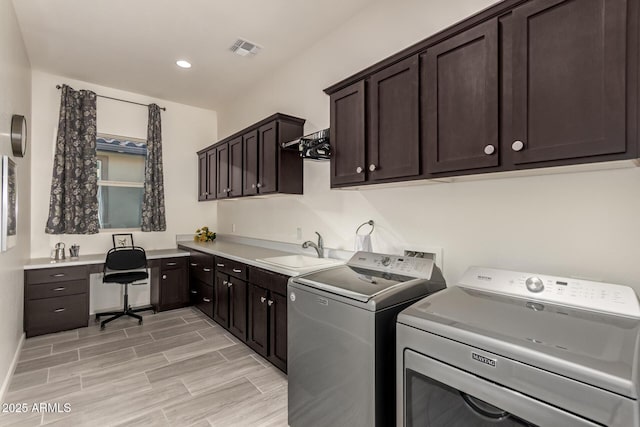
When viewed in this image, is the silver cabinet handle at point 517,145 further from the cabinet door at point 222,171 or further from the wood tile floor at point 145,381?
the cabinet door at point 222,171

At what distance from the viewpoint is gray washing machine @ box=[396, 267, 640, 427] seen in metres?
0.89

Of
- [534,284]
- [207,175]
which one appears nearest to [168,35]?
[207,175]

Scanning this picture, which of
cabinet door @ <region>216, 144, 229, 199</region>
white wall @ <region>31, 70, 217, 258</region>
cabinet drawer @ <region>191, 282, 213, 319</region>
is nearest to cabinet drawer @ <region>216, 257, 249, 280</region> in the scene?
A: cabinet drawer @ <region>191, 282, 213, 319</region>

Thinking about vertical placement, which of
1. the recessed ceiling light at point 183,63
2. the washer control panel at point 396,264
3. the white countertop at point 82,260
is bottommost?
the white countertop at point 82,260

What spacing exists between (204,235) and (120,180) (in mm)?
1412

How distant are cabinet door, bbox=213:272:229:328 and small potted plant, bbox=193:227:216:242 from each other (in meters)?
1.47

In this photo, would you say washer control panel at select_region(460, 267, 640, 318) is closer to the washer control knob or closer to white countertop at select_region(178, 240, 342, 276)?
the washer control knob

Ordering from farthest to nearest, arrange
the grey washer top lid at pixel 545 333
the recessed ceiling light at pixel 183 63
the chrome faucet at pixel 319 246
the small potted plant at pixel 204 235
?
the small potted plant at pixel 204 235, the recessed ceiling light at pixel 183 63, the chrome faucet at pixel 319 246, the grey washer top lid at pixel 545 333

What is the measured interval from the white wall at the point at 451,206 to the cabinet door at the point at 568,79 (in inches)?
15.5

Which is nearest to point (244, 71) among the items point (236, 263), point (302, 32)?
point (302, 32)

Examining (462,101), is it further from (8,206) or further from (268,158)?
(8,206)

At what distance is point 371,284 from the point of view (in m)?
1.74

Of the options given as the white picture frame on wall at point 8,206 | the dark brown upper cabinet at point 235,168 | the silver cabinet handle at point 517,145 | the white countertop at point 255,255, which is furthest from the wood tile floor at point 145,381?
the silver cabinet handle at point 517,145

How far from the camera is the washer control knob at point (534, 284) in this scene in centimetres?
136
